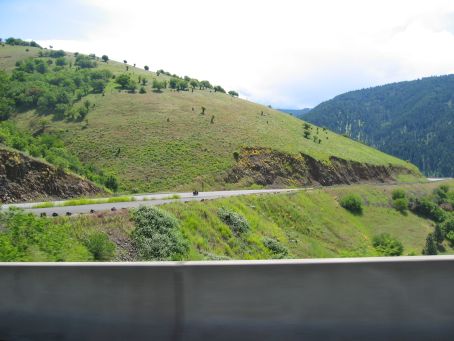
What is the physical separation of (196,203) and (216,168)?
33549 millimetres

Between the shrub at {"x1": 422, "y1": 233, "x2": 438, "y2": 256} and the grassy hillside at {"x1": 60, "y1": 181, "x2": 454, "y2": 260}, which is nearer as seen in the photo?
the grassy hillside at {"x1": 60, "y1": 181, "x2": 454, "y2": 260}

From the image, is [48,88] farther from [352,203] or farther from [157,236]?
[157,236]

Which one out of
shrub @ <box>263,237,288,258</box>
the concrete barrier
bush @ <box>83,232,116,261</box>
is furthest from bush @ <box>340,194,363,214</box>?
the concrete barrier

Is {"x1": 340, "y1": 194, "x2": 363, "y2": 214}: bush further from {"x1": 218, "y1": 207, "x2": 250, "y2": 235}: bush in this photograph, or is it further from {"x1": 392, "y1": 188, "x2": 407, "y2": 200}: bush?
{"x1": 218, "y1": 207, "x2": 250, "y2": 235}: bush

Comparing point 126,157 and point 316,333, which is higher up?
point 316,333

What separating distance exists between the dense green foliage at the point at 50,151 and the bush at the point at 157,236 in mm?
18959

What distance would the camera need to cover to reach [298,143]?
81438mm

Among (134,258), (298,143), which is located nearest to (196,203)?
(134,258)

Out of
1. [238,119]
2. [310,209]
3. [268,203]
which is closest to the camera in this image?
[268,203]

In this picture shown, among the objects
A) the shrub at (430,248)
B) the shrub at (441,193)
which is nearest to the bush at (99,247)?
the shrub at (430,248)

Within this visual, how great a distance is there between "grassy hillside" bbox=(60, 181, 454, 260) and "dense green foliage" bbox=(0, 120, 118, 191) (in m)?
16.4

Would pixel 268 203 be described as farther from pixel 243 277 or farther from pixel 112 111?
pixel 112 111

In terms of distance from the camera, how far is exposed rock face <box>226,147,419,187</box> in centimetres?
6575

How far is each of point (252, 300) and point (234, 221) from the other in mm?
25312
